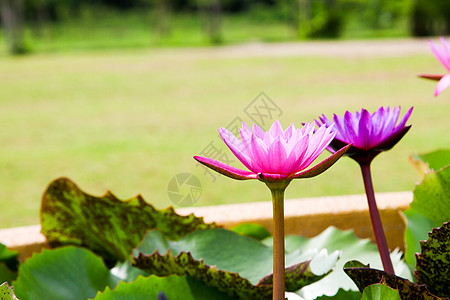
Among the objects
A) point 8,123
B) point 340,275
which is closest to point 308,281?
point 340,275

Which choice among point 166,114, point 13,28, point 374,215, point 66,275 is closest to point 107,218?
point 66,275

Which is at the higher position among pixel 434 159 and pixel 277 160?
pixel 277 160

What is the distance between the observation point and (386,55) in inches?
411

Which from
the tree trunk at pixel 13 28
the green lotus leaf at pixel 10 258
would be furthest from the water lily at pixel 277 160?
the tree trunk at pixel 13 28

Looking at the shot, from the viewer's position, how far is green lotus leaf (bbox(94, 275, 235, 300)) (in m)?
0.41

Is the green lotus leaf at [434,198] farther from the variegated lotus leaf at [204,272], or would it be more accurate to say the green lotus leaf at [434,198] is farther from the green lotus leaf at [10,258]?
the green lotus leaf at [10,258]

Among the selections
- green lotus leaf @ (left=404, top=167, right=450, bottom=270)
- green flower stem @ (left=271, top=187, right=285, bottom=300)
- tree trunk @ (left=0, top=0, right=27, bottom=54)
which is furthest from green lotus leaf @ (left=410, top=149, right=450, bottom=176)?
tree trunk @ (left=0, top=0, right=27, bottom=54)

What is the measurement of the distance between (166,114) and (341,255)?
5102mm

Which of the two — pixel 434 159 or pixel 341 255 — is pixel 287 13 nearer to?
pixel 434 159

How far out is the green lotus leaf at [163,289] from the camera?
406 mm

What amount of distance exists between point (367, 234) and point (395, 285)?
300 mm

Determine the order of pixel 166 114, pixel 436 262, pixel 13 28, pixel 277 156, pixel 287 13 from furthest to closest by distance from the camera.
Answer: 1. pixel 287 13
2. pixel 13 28
3. pixel 166 114
4. pixel 436 262
5. pixel 277 156

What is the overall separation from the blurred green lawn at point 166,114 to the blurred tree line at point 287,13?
6125mm

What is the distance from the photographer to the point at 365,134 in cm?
37
